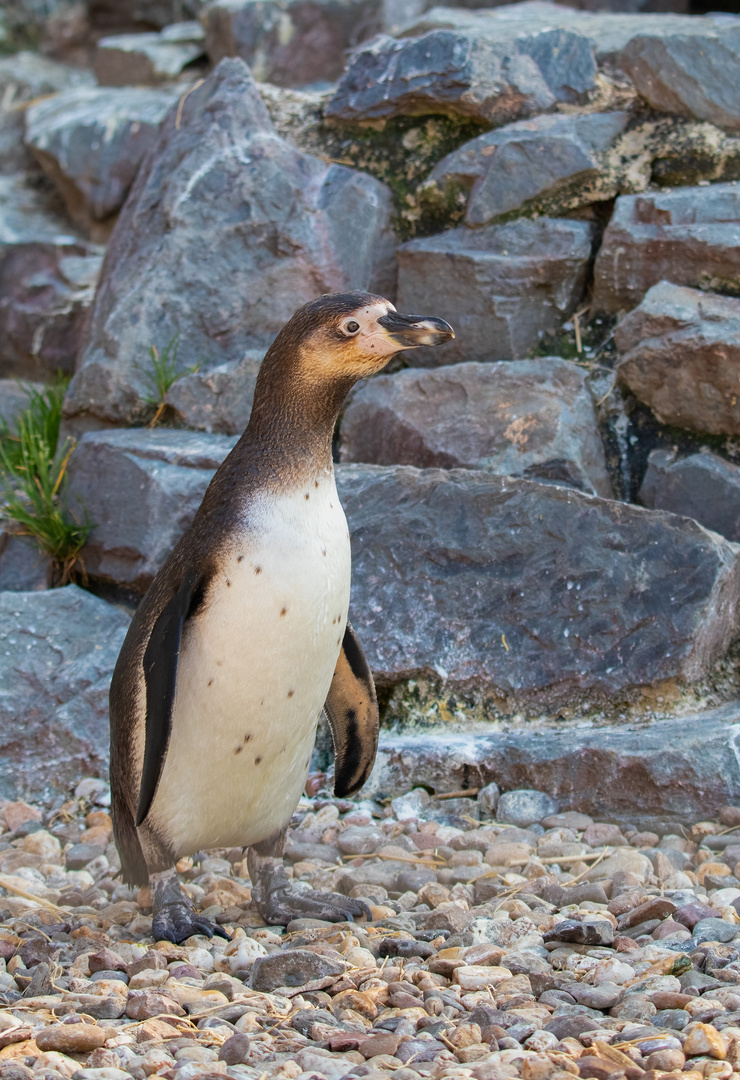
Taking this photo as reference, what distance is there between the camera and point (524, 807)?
3236 millimetres

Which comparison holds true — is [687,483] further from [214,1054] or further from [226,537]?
[214,1054]

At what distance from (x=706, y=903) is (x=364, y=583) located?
161 centimetres

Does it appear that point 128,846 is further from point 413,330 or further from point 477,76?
point 477,76

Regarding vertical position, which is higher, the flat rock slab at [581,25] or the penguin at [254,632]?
the flat rock slab at [581,25]

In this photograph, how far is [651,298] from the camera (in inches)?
162

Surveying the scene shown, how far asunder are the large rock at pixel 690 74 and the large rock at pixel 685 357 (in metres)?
0.84

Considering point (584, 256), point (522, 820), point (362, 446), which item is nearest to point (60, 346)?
point (362, 446)

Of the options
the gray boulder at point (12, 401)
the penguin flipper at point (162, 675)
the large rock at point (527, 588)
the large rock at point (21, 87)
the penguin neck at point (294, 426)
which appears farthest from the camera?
the large rock at point (21, 87)

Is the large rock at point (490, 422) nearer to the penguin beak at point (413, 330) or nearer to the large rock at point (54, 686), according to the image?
the large rock at point (54, 686)

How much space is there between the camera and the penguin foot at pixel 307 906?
2.56m

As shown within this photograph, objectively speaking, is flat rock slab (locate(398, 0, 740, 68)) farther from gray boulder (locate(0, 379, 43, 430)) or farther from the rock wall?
gray boulder (locate(0, 379, 43, 430))

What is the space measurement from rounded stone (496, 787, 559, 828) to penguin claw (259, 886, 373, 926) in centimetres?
73

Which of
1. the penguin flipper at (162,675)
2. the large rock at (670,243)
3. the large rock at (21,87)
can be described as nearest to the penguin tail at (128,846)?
the penguin flipper at (162,675)

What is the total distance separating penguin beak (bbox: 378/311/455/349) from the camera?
237 cm
